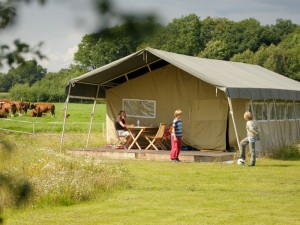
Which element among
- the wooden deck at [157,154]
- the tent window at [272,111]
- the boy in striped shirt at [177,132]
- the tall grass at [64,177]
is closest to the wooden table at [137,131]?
the wooden deck at [157,154]

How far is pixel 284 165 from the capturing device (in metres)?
15.7

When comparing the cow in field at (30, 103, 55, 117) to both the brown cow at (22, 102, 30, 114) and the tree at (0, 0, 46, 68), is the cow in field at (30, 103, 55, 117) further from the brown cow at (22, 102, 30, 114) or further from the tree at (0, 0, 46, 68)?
the tree at (0, 0, 46, 68)

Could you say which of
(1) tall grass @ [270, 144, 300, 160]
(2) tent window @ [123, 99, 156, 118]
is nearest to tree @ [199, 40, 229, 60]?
(2) tent window @ [123, 99, 156, 118]

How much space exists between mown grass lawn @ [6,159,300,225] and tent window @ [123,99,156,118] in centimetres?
640

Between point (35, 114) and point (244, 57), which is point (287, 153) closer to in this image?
point (35, 114)

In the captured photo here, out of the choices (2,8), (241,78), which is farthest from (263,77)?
(2,8)

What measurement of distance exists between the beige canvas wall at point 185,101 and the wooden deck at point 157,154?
61 centimetres

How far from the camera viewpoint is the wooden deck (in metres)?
16.4

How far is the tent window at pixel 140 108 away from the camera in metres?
20.3

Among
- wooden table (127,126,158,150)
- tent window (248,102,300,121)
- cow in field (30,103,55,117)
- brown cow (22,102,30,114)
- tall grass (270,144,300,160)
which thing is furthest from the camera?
brown cow (22,102,30,114)

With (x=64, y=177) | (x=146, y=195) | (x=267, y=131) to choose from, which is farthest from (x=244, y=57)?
(x=64, y=177)

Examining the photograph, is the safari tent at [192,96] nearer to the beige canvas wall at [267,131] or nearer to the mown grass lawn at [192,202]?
the beige canvas wall at [267,131]

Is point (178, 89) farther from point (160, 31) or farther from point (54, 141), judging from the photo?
point (160, 31)

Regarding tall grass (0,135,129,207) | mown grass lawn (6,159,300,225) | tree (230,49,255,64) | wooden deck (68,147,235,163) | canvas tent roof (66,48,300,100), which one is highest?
tree (230,49,255,64)
